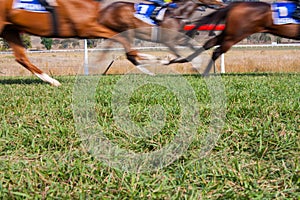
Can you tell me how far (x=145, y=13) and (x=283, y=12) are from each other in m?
2.90

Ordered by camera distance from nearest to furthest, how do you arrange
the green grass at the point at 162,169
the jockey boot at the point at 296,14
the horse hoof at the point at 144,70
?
the green grass at the point at 162,169, the horse hoof at the point at 144,70, the jockey boot at the point at 296,14

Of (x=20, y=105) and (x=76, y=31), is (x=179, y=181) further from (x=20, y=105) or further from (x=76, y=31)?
(x=76, y=31)

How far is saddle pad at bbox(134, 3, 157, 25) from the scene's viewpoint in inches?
257

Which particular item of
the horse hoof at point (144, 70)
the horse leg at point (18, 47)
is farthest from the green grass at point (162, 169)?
the horse leg at point (18, 47)

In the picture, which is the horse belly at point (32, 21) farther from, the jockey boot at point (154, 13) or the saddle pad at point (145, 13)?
the jockey boot at point (154, 13)

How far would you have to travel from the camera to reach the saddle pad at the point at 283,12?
7.91 meters

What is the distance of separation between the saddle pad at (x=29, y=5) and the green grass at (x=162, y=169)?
2.96 meters

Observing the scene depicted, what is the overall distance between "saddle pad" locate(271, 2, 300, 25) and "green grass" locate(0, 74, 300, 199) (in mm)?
4533

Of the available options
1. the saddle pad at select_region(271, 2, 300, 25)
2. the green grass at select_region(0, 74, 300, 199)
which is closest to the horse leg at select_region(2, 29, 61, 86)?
the green grass at select_region(0, 74, 300, 199)

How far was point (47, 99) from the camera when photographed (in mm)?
4727

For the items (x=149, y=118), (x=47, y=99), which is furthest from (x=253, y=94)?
(x=47, y=99)

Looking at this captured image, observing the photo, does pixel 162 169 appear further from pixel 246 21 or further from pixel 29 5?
pixel 246 21

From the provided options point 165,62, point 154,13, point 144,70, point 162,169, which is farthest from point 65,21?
point 162,169

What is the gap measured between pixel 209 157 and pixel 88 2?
4.51m
